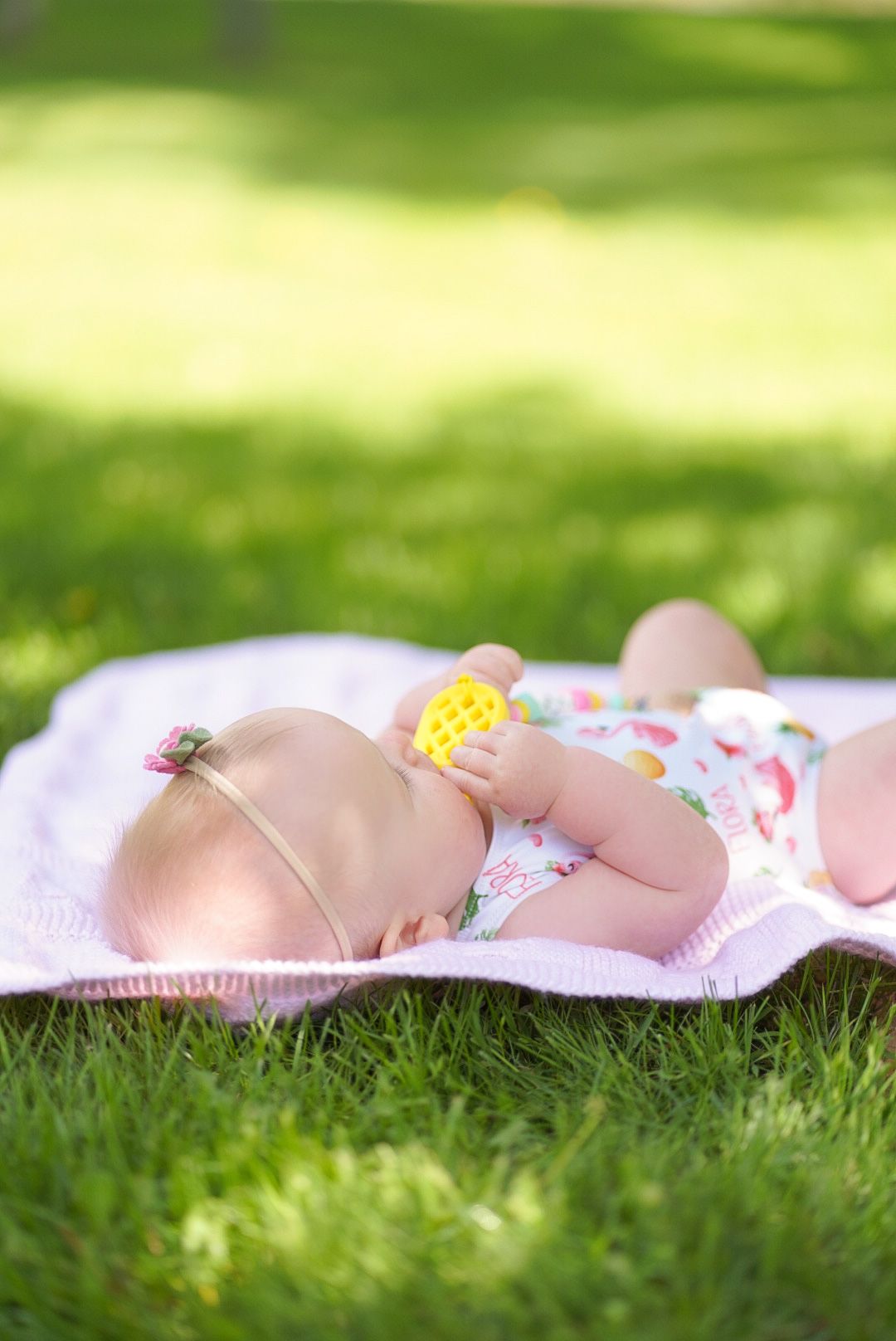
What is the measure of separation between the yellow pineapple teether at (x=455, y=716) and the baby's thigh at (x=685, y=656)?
0.45 meters

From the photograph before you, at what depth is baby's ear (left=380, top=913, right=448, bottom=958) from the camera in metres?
1.68

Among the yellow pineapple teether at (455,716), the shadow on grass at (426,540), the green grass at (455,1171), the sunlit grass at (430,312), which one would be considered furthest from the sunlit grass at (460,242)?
the green grass at (455,1171)

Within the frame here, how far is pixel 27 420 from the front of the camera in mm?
4379

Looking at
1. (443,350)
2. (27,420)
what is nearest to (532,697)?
(27,420)

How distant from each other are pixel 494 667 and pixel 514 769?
0.32m

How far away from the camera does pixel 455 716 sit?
6.10ft

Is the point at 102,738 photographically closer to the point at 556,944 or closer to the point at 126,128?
the point at 556,944

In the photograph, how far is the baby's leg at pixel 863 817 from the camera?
1.90 meters

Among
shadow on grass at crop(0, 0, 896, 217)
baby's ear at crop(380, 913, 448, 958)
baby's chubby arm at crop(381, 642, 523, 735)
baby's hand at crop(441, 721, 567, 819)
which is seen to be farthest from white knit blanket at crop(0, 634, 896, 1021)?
shadow on grass at crop(0, 0, 896, 217)

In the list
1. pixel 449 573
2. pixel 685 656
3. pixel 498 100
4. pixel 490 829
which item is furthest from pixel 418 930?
pixel 498 100

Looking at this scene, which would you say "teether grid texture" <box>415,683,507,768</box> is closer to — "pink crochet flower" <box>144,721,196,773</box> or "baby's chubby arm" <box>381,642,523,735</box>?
"baby's chubby arm" <box>381,642,523,735</box>

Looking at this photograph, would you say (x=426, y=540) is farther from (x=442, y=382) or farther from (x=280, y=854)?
(x=280, y=854)

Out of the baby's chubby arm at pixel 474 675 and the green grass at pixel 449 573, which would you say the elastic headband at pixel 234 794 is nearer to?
the green grass at pixel 449 573

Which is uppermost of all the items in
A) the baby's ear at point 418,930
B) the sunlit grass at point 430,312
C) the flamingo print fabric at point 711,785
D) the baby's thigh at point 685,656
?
the sunlit grass at point 430,312
